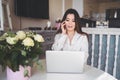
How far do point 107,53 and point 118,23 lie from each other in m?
1.01

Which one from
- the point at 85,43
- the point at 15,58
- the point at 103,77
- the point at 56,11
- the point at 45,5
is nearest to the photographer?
the point at 15,58

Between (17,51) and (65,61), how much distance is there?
31cm

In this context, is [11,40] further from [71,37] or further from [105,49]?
[105,49]

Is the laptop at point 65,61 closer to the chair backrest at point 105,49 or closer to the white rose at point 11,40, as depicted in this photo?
the white rose at point 11,40

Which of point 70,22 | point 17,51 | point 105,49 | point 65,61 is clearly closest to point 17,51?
point 17,51

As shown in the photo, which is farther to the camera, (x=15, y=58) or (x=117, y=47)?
(x=117, y=47)

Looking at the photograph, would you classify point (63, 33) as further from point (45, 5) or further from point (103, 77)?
point (45, 5)

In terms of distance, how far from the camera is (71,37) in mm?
1691

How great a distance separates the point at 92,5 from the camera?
7289 mm

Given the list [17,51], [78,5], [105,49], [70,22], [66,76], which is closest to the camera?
[17,51]

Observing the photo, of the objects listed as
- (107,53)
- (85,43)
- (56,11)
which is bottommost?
(107,53)

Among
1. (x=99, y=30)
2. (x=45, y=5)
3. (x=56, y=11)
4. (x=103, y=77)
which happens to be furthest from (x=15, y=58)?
(x=56, y=11)

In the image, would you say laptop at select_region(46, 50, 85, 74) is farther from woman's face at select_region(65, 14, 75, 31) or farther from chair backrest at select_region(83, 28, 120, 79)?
chair backrest at select_region(83, 28, 120, 79)

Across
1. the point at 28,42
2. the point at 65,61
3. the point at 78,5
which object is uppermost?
the point at 78,5
